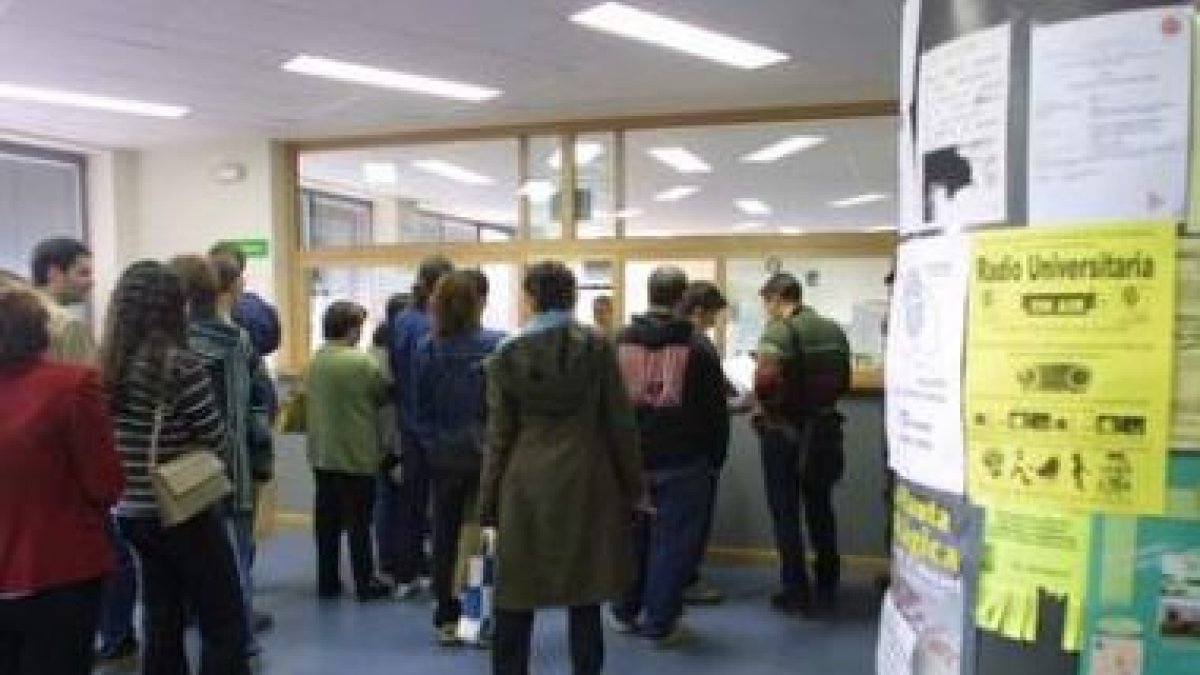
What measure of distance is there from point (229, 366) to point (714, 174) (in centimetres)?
391

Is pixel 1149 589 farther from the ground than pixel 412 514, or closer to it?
farther from the ground

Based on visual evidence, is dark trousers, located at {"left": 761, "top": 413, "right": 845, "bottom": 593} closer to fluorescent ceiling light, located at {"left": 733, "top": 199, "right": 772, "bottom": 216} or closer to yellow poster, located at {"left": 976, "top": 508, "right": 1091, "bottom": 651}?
fluorescent ceiling light, located at {"left": 733, "top": 199, "right": 772, "bottom": 216}

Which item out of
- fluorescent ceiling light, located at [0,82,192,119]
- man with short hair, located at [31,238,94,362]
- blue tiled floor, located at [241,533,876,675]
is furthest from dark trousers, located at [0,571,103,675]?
fluorescent ceiling light, located at [0,82,192,119]

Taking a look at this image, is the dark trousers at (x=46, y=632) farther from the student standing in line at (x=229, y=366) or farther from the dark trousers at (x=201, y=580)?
the student standing in line at (x=229, y=366)

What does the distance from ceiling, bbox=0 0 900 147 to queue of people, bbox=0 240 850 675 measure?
1034 millimetres

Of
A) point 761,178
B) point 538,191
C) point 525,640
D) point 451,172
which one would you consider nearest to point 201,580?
Answer: point 525,640

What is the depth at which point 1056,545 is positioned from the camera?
104cm

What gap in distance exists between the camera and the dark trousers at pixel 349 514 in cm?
502

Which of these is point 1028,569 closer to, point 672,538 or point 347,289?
point 672,538

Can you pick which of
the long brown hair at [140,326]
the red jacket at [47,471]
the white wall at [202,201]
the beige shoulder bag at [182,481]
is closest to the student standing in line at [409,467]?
the beige shoulder bag at [182,481]

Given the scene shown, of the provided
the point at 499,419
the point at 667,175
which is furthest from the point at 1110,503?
the point at 667,175

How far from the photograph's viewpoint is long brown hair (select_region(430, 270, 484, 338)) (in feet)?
13.3

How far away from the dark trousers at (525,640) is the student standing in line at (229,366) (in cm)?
88

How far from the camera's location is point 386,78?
18.4 feet
